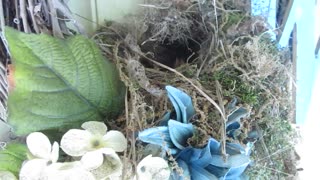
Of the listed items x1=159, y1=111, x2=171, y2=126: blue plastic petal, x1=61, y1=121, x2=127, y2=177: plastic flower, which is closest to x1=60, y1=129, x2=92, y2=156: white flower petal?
x1=61, y1=121, x2=127, y2=177: plastic flower

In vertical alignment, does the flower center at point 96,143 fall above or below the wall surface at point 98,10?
below

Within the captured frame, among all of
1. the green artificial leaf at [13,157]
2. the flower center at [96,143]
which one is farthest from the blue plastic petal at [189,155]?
the green artificial leaf at [13,157]

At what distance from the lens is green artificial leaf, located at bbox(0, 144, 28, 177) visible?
0.66 metres

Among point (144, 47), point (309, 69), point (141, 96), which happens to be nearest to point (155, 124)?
point (141, 96)

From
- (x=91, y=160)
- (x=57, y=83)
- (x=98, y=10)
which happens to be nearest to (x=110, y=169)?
(x=91, y=160)

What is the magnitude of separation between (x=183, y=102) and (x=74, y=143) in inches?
6.0

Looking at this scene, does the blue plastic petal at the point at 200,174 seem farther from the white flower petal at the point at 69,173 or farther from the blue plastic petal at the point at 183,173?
the white flower petal at the point at 69,173

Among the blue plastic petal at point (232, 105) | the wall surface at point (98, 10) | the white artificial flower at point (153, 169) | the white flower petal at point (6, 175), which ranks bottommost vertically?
the white flower petal at point (6, 175)

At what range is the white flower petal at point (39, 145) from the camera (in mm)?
620

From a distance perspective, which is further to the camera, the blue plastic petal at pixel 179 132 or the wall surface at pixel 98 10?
the wall surface at pixel 98 10

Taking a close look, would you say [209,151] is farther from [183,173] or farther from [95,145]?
[95,145]

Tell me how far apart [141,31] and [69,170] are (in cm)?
25

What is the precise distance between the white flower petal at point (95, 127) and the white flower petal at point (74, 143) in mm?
10

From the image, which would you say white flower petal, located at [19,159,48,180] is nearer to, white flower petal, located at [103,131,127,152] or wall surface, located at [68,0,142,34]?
white flower petal, located at [103,131,127,152]
